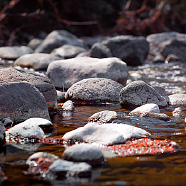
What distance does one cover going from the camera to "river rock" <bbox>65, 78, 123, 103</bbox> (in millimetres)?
6977

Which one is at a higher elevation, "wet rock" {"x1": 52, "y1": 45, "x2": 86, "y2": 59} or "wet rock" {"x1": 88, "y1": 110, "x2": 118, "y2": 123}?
"wet rock" {"x1": 88, "y1": 110, "x2": 118, "y2": 123}

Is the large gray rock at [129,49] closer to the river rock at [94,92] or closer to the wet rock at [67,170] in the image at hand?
the river rock at [94,92]

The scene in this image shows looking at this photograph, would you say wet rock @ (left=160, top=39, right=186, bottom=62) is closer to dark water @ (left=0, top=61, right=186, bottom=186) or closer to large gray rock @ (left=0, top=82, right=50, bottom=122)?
dark water @ (left=0, top=61, right=186, bottom=186)

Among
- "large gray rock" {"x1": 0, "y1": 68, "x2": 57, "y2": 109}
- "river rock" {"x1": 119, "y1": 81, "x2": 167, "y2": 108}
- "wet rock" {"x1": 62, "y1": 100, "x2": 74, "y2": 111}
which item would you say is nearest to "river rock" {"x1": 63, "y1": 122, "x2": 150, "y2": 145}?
"large gray rock" {"x1": 0, "y1": 68, "x2": 57, "y2": 109}

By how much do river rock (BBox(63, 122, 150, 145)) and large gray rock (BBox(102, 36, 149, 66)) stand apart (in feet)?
31.8

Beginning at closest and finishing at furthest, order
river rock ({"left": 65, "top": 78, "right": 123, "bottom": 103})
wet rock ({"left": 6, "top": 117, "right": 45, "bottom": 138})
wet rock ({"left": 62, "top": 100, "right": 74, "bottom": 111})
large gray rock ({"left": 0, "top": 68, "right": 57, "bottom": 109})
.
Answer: wet rock ({"left": 6, "top": 117, "right": 45, "bottom": 138}) < large gray rock ({"left": 0, "top": 68, "right": 57, "bottom": 109}) < wet rock ({"left": 62, "top": 100, "right": 74, "bottom": 111}) < river rock ({"left": 65, "top": 78, "right": 123, "bottom": 103})

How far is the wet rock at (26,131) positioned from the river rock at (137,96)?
A: 7.95ft

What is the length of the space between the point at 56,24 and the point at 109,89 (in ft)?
52.3

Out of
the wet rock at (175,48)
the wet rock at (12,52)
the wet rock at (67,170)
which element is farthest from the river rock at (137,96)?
the wet rock at (175,48)

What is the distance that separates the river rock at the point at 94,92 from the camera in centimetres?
698

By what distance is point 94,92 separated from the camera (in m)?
7.00

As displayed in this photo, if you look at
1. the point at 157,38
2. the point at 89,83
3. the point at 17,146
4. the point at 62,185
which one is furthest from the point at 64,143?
the point at 157,38

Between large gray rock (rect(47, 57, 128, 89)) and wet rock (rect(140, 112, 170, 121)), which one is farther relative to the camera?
large gray rock (rect(47, 57, 128, 89))

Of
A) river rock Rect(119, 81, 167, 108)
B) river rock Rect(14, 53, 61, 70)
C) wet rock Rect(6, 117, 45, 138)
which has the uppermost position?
wet rock Rect(6, 117, 45, 138)
